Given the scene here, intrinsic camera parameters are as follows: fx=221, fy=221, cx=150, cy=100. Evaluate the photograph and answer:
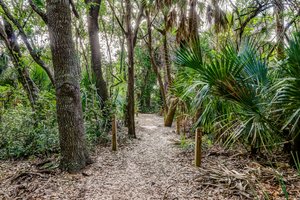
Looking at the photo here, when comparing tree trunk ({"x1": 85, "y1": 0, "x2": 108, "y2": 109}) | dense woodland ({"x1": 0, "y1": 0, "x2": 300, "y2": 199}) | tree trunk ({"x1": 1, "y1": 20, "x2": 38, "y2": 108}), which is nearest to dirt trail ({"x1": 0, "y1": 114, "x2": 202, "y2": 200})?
dense woodland ({"x1": 0, "y1": 0, "x2": 300, "y2": 199})

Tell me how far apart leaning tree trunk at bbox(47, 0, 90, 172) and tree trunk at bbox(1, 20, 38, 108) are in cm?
223

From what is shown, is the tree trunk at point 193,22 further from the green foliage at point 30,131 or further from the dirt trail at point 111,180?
the green foliage at point 30,131

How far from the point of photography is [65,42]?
3.66 m

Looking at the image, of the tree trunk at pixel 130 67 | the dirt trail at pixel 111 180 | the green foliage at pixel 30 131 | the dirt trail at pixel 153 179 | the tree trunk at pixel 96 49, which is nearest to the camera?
the dirt trail at pixel 153 179

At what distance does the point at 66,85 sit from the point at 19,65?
2.70 m

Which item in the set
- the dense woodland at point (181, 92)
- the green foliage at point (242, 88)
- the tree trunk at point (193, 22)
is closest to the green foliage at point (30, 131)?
the dense woodland at point (181, 92)

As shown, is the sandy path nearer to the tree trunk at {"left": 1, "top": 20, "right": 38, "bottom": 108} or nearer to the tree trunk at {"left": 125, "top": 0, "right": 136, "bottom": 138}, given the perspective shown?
the tree trunk at {"left": 125, "top": 0, "right": 136, "bottom": 138}

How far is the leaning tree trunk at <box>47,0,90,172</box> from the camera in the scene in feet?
11.9

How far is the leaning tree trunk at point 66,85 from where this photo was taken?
11.9 ft

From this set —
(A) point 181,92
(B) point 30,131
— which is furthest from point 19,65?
(A) point 181,92

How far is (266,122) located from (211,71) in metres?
1.11

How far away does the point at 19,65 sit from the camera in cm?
551

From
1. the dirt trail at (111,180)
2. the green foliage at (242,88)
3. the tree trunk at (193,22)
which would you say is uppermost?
the tree trunk at (193,22)

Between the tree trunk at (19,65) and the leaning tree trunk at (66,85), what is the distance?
7.30 ft
